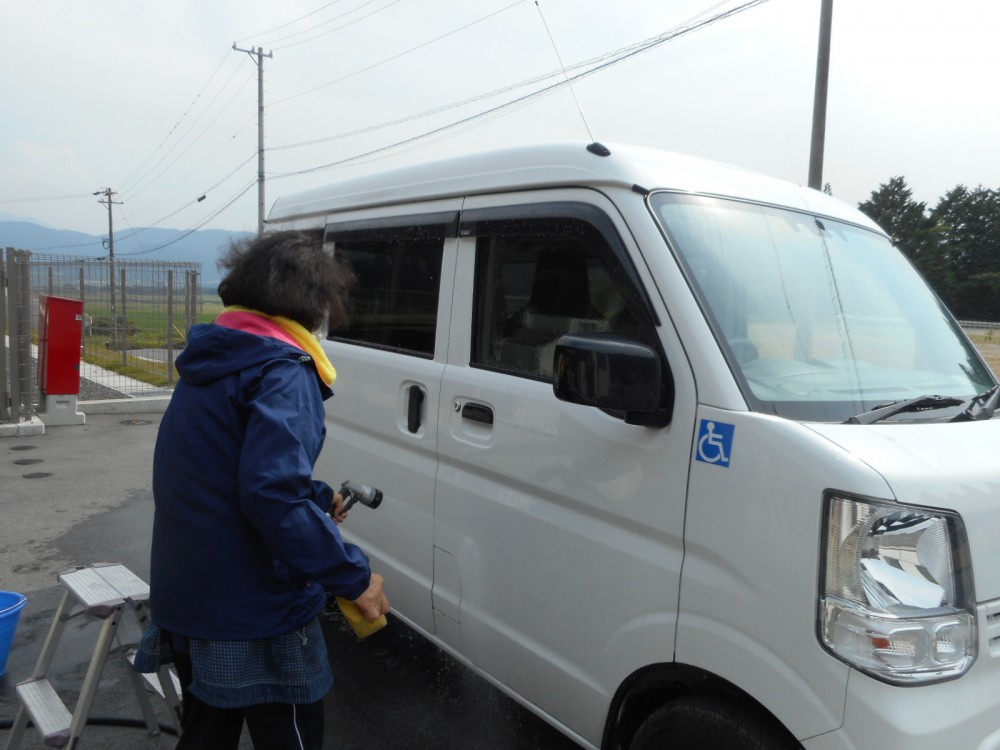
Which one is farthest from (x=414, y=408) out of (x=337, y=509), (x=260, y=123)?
(x=260, y=123)

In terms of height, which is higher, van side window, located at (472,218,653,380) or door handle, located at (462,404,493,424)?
van side window, located at (472,218,653,380)

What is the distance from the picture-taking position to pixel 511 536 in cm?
268

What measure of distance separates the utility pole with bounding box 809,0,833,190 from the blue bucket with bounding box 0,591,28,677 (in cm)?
1032

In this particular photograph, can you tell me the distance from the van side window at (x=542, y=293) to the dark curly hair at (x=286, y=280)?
2.51 ft

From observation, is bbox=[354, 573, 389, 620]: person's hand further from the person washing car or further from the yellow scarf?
the yellow scarf

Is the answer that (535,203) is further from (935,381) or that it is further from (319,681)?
(319,681)

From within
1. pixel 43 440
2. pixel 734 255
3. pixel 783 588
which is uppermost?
pixel 734 255

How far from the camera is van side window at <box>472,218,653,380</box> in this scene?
7.82 feet

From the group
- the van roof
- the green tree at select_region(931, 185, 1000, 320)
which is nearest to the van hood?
the van roof

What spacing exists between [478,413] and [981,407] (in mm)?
1624

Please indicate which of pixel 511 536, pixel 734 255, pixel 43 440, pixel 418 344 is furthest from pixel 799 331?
pixel 43 440

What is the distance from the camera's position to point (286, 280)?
2.13m

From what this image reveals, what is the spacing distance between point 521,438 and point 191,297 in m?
11.1

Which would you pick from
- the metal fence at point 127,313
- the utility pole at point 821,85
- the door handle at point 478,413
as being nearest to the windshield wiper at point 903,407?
the door handle at point 478,413
